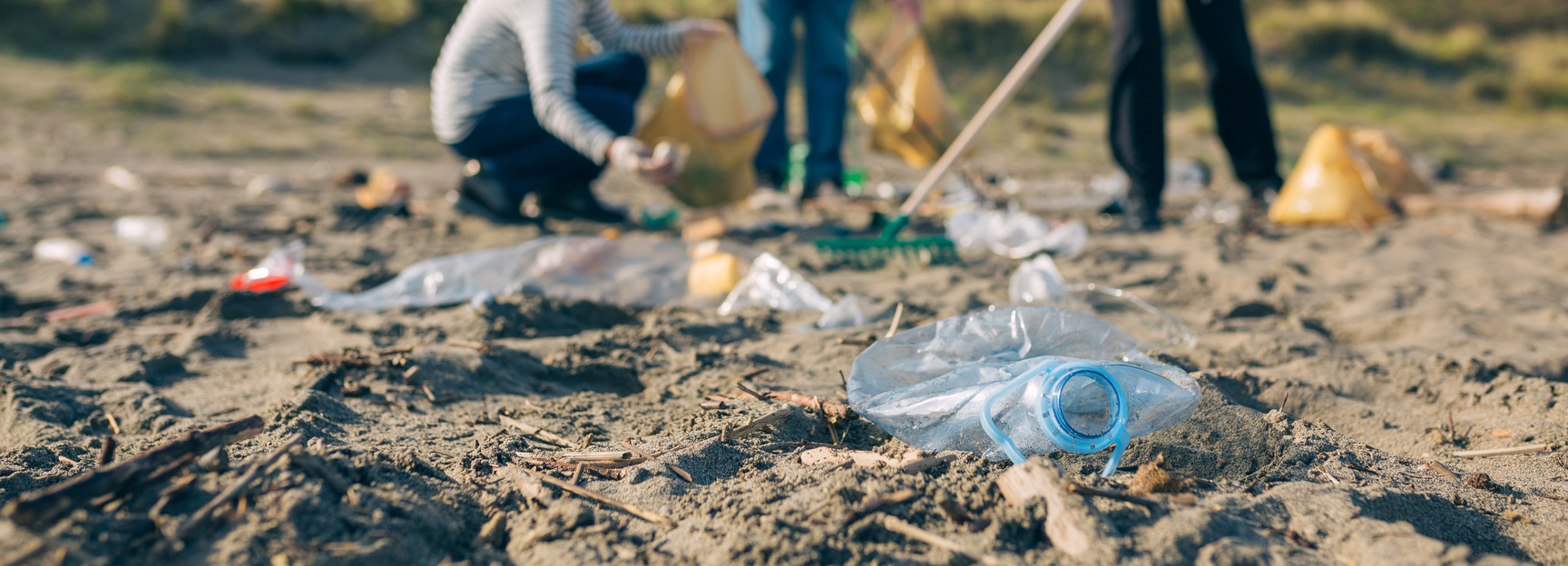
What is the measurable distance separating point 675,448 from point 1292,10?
16.0 metres

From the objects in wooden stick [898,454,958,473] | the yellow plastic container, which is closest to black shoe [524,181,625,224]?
the yellow plastic container

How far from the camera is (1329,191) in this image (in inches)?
134

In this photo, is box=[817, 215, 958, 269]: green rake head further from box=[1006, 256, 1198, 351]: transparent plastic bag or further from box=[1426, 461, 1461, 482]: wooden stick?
box=[1426, 461, 1461, 482]: wooden stick

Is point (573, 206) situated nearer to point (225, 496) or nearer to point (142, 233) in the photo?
point (142, 233)

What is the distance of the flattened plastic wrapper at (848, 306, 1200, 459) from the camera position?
1.28 meters

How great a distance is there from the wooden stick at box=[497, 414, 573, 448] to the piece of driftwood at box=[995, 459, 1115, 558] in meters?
0.68

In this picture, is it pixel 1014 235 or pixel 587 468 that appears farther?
pixel 1014 235

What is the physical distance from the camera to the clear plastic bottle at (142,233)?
2998 mm

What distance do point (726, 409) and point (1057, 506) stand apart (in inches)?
24.5

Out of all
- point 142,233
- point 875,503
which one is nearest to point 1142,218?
point 875,503

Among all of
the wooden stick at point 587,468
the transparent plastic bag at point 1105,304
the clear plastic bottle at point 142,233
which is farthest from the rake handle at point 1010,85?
the clear plastic bottle at point 142,233

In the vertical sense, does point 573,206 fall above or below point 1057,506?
below

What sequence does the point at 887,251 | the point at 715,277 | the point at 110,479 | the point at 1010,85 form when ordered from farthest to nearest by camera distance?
the point at 1010,85 → the point at 887,251 → the point at 715,277 → the point at 110,479

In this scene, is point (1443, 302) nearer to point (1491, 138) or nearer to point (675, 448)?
point (675, 448)
